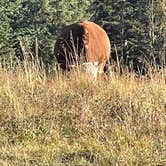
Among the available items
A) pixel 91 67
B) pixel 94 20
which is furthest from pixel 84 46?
pixel 94 20

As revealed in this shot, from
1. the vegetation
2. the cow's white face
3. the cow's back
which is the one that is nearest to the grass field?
the vegetation

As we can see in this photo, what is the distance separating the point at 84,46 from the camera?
38.0ft

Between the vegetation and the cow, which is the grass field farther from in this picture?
the cow

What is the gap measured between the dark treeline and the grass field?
19.5 m

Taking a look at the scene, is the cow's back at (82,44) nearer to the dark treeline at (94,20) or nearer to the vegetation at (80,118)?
the vegetation at (80,118)

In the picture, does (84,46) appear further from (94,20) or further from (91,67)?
(94,20)

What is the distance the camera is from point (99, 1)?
152 feet

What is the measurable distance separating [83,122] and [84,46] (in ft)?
17.0

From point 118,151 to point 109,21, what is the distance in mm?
38822

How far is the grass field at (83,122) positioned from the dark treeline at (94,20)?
64.1 ft

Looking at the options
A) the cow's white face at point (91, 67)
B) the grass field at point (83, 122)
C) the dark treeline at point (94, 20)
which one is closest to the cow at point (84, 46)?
the cow's white face at point (91, 67)

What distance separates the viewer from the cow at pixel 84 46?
11.3 meters

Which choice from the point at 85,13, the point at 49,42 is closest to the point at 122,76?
the point at 49,42

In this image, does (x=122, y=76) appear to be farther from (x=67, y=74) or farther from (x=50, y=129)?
(x=50, y=129)
